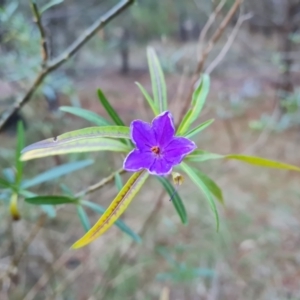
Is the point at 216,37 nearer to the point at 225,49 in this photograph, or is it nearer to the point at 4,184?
the point at 225,49

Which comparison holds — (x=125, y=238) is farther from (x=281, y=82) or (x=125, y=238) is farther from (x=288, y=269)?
(x=281, y=82)

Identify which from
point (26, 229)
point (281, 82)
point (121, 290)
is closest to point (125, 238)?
point (121, 290)

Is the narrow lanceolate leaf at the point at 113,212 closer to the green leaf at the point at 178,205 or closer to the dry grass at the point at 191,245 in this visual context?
the green leaf at the point at 178,205

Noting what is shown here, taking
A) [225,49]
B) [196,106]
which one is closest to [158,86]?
[196,106]

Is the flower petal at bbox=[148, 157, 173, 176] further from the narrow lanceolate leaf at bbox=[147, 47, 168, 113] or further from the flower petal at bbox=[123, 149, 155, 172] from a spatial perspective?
the narrow lanceolate leaf at bbox=[147, 47, 168, 113]

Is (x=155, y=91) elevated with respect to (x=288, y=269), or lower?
elevated

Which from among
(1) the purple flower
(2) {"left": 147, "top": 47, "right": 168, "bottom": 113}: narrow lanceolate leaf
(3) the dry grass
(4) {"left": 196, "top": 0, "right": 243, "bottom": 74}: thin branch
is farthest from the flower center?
(3) the dry grass

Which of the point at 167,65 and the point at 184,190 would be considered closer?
the point at 167,65


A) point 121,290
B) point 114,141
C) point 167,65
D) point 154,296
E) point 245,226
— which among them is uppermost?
point 114,141
